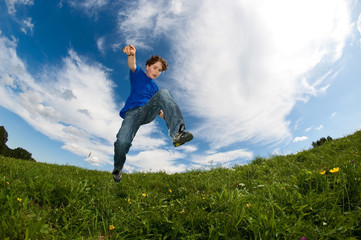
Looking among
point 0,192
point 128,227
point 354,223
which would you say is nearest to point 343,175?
point 354,223

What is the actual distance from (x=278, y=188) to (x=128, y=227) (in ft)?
8.75

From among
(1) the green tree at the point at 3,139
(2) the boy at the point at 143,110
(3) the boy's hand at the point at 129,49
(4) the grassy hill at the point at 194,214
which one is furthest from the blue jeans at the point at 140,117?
(1) the green tree at the point at 3,139

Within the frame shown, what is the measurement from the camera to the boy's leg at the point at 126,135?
4.62 meters

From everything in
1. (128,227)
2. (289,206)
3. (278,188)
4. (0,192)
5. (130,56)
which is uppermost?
(130,56)

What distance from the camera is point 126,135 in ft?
15.1

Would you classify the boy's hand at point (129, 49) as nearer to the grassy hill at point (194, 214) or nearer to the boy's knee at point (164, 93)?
the boy's knee at point (164, 93)

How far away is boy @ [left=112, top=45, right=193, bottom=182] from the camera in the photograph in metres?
4.11

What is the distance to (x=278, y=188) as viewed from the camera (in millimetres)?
4066

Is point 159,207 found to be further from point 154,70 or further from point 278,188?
point 154,70

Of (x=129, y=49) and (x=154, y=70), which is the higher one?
(x=154, y=70)

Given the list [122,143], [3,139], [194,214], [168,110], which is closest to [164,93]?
[168,110]

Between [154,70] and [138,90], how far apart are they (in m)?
0.66

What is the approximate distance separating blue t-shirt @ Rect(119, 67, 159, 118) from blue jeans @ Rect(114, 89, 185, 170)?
0.15 m

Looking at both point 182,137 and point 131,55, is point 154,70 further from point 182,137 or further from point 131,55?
point 182,137
